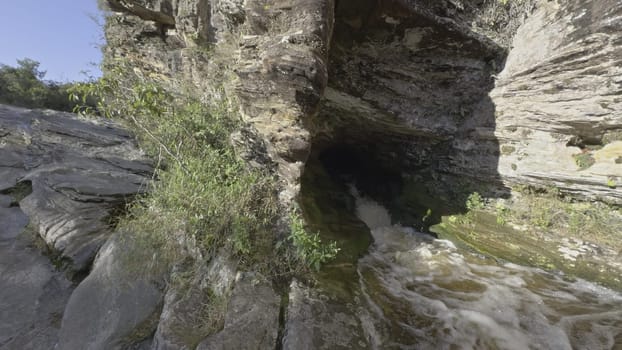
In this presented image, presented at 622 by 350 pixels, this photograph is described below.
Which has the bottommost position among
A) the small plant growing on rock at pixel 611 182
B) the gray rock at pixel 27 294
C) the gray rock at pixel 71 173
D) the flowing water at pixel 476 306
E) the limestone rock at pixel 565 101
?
the gray rock at pixel 27 294

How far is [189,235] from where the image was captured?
7.77 ft

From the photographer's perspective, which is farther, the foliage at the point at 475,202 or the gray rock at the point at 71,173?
the foliage at the point at 475,202

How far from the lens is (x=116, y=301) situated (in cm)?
210

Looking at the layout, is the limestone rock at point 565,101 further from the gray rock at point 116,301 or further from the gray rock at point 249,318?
the gray rock at point 116,301

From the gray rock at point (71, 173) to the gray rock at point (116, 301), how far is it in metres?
0.43

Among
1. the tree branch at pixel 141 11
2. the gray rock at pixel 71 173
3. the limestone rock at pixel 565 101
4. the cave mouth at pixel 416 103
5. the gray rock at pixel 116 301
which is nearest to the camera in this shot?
the gray rock at pixel 116 301

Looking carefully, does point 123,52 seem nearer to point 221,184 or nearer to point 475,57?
point 221,184

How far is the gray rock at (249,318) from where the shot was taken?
1.67m

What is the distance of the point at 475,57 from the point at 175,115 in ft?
17.8

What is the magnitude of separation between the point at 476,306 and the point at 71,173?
5882mm

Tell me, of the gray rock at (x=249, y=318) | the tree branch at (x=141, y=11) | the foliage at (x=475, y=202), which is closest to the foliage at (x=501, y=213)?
the foliage at (x=475, y=202)

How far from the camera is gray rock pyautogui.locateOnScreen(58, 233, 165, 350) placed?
192 centimetres

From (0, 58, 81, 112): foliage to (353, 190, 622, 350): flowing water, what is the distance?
580 inches

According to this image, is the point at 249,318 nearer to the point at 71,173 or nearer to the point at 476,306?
the point at 476,306
